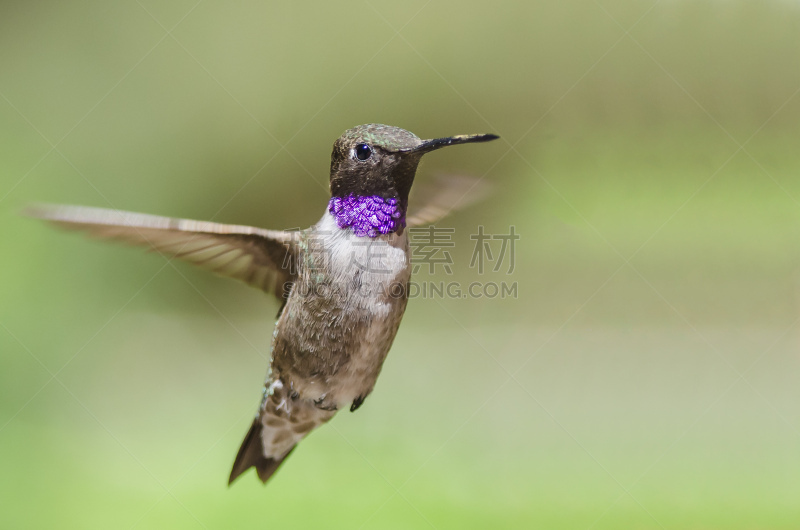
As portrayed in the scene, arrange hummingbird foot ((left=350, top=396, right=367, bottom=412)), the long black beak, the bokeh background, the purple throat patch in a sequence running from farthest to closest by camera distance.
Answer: the bokeh background < hummingbird foot ((left=350, top=396, right=367, bottom=412)) < the purple throat patch < the long black beak

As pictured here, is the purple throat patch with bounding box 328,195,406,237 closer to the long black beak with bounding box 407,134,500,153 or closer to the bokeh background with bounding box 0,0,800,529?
the long black beak with bounding box 407,134,500,153

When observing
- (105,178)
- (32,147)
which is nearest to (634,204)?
(105,178)

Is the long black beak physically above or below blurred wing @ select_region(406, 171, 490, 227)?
above

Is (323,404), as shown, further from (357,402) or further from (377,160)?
(377,160)

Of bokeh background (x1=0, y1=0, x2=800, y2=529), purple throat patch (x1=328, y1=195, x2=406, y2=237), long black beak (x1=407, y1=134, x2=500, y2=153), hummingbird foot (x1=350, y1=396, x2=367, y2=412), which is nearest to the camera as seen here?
long black beak (x1=407, y1=134, x2=500, y2=153)

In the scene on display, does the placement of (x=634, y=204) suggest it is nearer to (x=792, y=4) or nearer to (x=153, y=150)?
(x=792, y=4)

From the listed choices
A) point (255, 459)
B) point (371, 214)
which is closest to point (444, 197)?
point (371, 214)

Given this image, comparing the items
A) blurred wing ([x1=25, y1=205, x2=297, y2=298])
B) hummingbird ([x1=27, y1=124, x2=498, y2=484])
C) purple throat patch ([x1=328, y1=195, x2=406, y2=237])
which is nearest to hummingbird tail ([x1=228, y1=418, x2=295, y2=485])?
hummingbird ([x1=27, y1=124, x2=498, y2=484])
